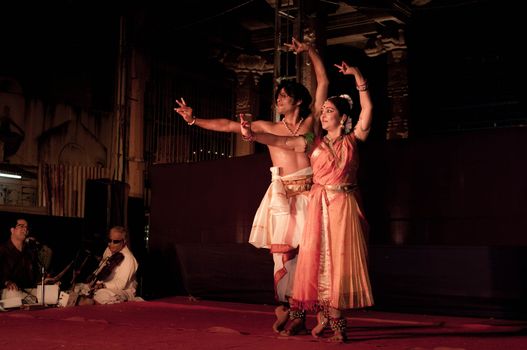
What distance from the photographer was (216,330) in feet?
13.7

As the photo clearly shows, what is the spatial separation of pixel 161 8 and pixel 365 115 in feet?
19.5

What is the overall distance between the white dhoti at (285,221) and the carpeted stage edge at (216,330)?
367 millimetres

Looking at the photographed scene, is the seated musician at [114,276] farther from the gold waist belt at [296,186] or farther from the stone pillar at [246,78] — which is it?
the stone pillar at [246,78]

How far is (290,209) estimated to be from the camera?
4.21m

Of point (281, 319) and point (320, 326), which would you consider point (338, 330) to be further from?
point (281, 319)

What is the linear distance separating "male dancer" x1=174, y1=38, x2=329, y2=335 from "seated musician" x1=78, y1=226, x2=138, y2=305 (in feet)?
8.73

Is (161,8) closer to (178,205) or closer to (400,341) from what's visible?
(178,205)

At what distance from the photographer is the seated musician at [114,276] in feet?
21.1

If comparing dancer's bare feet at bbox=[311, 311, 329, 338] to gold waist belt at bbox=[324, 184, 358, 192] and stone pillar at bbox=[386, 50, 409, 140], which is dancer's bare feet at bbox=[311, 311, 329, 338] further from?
stone pillar at bbox=[386, 50, 409, 140]

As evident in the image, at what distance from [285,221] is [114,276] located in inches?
120

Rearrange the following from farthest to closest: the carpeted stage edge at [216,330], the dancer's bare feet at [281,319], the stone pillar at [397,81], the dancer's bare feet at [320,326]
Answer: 1. the stone pillar at [397,81]
2. the dancer's bare feet at [281,319]
3. the dancer's bare feet at [320,326]
4. the carpeted stage edge at [216,330]

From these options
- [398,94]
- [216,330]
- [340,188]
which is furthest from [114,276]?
[398,94]

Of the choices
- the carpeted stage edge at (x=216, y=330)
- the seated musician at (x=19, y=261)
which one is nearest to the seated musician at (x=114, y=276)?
the carpeted stage edge at (x=216, y=330)

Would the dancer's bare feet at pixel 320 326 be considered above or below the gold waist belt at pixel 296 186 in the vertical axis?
below
